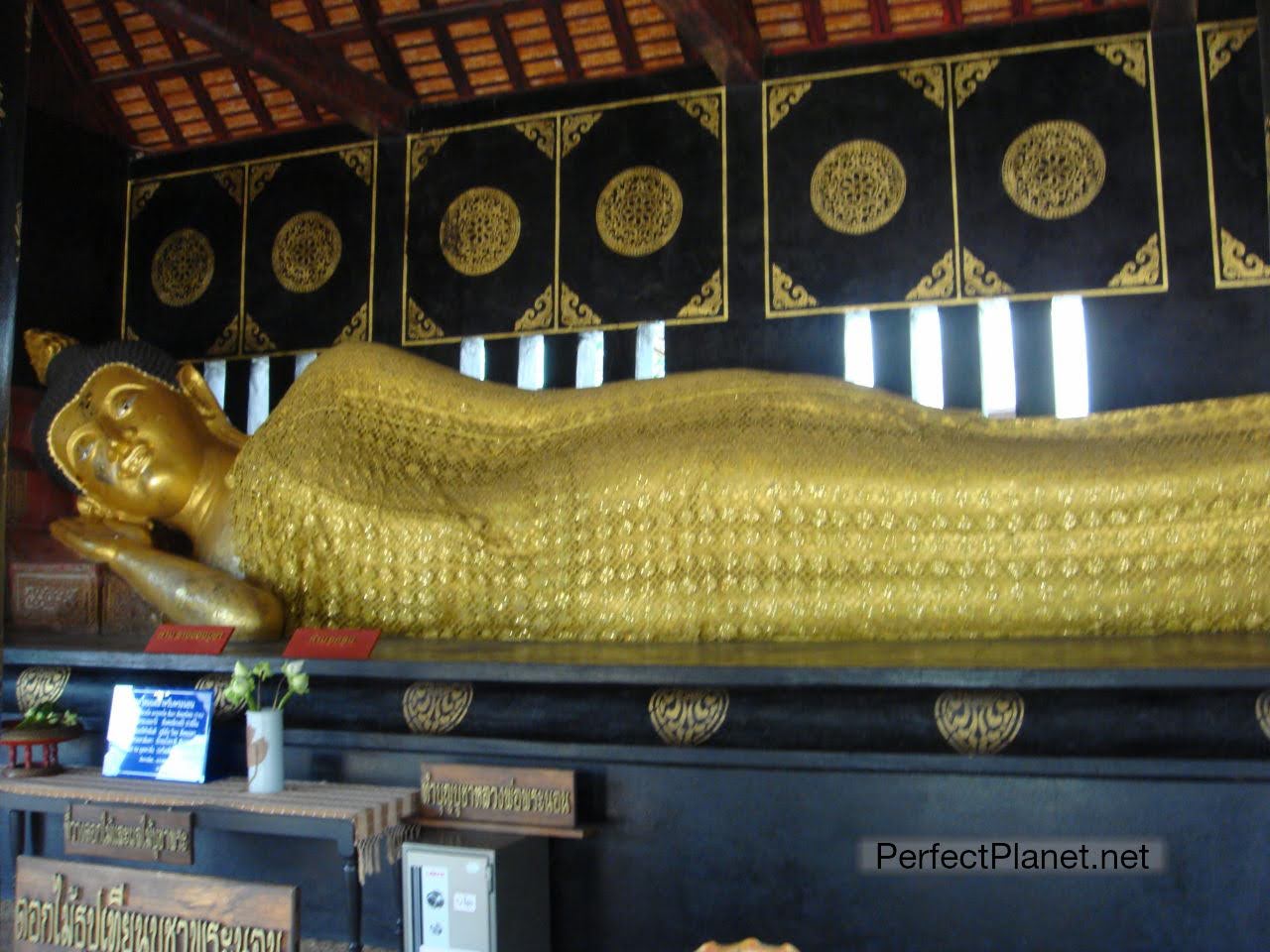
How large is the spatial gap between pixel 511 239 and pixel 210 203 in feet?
5.89

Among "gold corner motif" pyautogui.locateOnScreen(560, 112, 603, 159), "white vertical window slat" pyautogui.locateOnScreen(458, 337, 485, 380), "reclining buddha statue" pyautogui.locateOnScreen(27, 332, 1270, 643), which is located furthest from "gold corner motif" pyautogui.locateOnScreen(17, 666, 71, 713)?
"gold corner motif" pyautogui.locateOnScreen(560, 112, 603, 159)

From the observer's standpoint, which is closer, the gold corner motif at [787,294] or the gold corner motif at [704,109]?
the gold corner motif at [787,294]

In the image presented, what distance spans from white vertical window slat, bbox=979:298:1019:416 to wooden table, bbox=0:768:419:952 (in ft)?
11.1

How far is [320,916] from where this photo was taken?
2.36m

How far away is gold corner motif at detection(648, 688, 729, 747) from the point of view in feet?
6.95

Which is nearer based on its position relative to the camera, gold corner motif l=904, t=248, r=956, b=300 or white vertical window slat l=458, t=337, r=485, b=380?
gold corner motif l=904, t=248, r=956, b=300

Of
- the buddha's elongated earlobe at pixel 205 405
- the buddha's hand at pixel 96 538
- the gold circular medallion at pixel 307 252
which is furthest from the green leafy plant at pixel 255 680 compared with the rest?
the gold circular medallion at pixel 307 252

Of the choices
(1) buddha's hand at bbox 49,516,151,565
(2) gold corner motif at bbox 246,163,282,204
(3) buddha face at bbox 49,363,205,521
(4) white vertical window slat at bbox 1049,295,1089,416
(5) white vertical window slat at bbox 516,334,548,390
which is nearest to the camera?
(1) buddha's hand at bbox 49,516,151,565

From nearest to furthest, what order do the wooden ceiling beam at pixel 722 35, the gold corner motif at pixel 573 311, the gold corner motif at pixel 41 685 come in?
1. the gold corner motif at pixel 41 685
2. the wooden ceiling beam at pixel 722 35
3. the gold corner motif at pixel 573 311

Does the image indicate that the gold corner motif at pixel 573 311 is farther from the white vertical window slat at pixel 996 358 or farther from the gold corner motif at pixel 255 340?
the white vertical window slat at pixel 996 358

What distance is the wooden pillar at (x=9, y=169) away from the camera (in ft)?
5.68

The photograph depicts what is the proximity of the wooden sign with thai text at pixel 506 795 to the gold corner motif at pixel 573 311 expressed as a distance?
10.7 feet

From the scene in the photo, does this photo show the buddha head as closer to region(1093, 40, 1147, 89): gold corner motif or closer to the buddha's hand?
the buddha's hand

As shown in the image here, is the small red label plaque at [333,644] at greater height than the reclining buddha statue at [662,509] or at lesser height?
lesser
